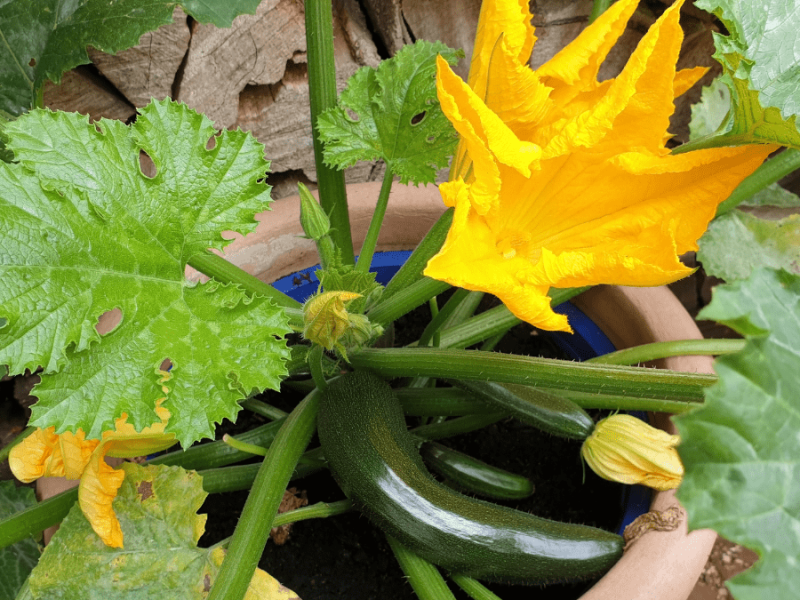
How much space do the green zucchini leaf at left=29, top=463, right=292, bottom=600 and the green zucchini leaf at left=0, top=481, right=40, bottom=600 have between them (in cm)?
25

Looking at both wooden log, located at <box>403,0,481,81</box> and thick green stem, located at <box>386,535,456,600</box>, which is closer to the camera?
thick green stem, located at <box>386,535,456,600</box>

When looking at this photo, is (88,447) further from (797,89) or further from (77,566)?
(797,89)

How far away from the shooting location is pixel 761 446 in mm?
530

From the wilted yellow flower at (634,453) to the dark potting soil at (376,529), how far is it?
0.32ft

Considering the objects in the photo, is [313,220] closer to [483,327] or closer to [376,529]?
[483,327]

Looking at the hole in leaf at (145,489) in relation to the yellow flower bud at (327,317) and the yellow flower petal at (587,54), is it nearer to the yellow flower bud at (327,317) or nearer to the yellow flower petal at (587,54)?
the yellow flower bud at (327,317)

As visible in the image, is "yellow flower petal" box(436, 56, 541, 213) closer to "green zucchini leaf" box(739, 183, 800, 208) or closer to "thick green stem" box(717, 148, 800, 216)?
Answer: "thick green stem" box(717, 148, 800, 216)

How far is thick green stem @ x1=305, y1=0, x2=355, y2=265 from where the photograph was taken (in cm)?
101

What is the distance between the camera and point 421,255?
1.04 meters

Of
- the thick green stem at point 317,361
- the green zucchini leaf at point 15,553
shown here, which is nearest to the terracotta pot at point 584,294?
the thick green stem at point 317,361

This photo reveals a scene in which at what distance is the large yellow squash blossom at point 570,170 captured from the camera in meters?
0.72

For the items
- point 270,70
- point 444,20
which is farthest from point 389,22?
point 270,70

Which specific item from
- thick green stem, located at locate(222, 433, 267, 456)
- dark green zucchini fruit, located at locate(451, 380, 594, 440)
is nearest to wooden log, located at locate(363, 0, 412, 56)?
dark green zucchini fruit, located at locate(451, 380, 594, 440)

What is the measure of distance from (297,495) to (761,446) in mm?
869
